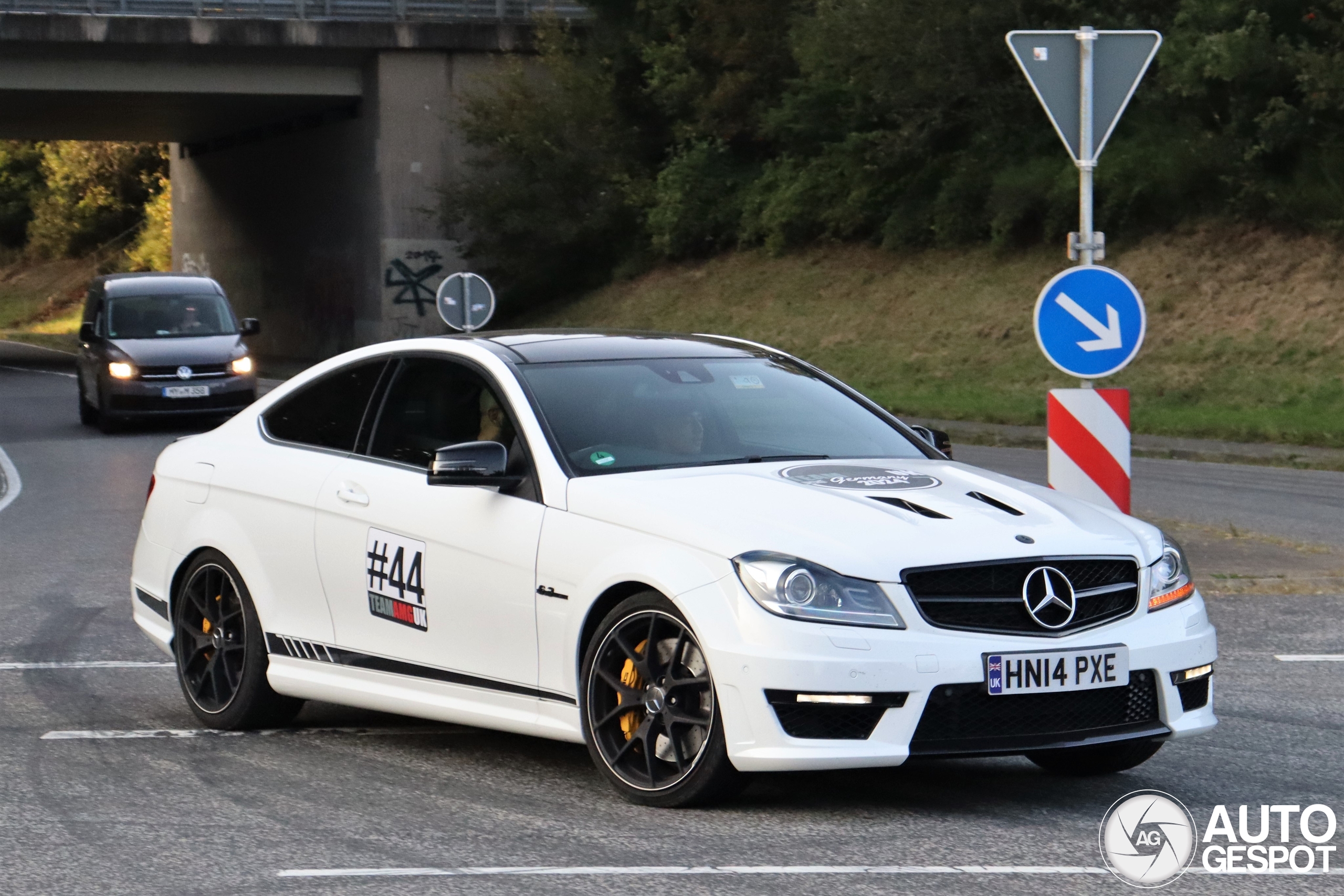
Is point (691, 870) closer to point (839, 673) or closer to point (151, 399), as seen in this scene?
point (839, 673)

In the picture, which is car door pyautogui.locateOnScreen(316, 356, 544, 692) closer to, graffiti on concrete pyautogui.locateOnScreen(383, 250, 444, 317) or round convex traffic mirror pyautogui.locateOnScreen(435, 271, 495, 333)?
round convex traffic mirror pyautogui.locateOnScreen(435, 271, 495, 333)

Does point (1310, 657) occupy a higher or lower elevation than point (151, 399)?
higher

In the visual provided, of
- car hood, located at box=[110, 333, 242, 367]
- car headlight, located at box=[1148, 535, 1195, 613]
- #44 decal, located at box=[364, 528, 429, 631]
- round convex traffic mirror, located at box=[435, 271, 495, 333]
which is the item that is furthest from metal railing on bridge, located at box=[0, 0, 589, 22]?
car headlight, located at box=[1148, 535, 1195, 613]

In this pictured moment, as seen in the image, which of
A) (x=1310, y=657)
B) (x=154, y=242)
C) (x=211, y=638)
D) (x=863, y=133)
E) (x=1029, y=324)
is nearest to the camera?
(x=211, y=638)

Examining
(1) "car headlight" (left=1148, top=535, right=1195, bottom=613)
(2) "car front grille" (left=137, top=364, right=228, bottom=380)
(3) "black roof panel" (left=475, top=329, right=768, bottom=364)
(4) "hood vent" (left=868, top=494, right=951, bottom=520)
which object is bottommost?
(2) "car front grille" (left=137, top=364, right=228, bottom=380)

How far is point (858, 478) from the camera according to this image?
20.7 feet

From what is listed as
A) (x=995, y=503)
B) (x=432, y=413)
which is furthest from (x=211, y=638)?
(x=995, y=503)

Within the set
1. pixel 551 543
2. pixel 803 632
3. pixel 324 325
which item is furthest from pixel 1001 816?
pixel 324 325

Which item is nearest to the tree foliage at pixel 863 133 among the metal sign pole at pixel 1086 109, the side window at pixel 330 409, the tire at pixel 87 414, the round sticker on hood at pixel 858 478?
the tire at pixel 87 414

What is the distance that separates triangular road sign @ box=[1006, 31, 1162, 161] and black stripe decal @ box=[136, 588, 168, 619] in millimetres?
4991

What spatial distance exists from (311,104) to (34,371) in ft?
31.3

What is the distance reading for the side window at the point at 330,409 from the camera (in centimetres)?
737

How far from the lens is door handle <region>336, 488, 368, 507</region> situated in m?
6.97

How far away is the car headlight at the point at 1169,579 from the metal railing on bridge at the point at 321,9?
3760 cm
